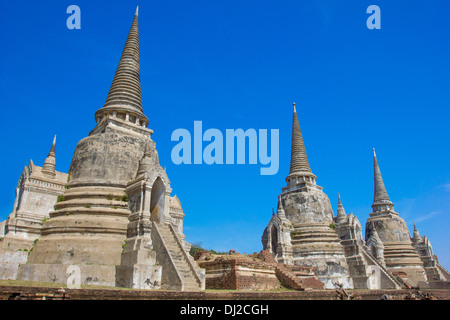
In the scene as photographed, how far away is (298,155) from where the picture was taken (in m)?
40.3

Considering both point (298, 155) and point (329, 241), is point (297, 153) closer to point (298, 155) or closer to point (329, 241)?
point (298, 155)

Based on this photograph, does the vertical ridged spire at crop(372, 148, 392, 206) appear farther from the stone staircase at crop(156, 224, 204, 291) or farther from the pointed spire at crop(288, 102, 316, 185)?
the stone staircase at crop(156, 224, 204, 291)

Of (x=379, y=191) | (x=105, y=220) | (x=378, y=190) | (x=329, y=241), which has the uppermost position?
(x=378, y=190)

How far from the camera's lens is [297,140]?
1649 inches

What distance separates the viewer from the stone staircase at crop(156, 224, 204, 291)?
1697cm

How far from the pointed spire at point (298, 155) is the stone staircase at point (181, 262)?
22012 mm

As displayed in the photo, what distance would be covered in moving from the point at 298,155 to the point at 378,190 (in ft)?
54.8

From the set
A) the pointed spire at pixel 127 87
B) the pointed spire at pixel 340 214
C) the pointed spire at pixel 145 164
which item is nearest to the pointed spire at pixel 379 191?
the pointed spire at pixel 340 214

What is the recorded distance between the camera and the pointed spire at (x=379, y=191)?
47938 millimetres

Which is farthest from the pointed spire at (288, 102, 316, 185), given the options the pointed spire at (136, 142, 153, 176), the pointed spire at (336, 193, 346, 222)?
the pointed spire at (136, 142, 153, 176)

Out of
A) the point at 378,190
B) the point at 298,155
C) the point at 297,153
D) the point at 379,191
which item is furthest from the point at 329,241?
the point at 378,190

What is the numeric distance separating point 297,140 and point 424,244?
79.9ft
